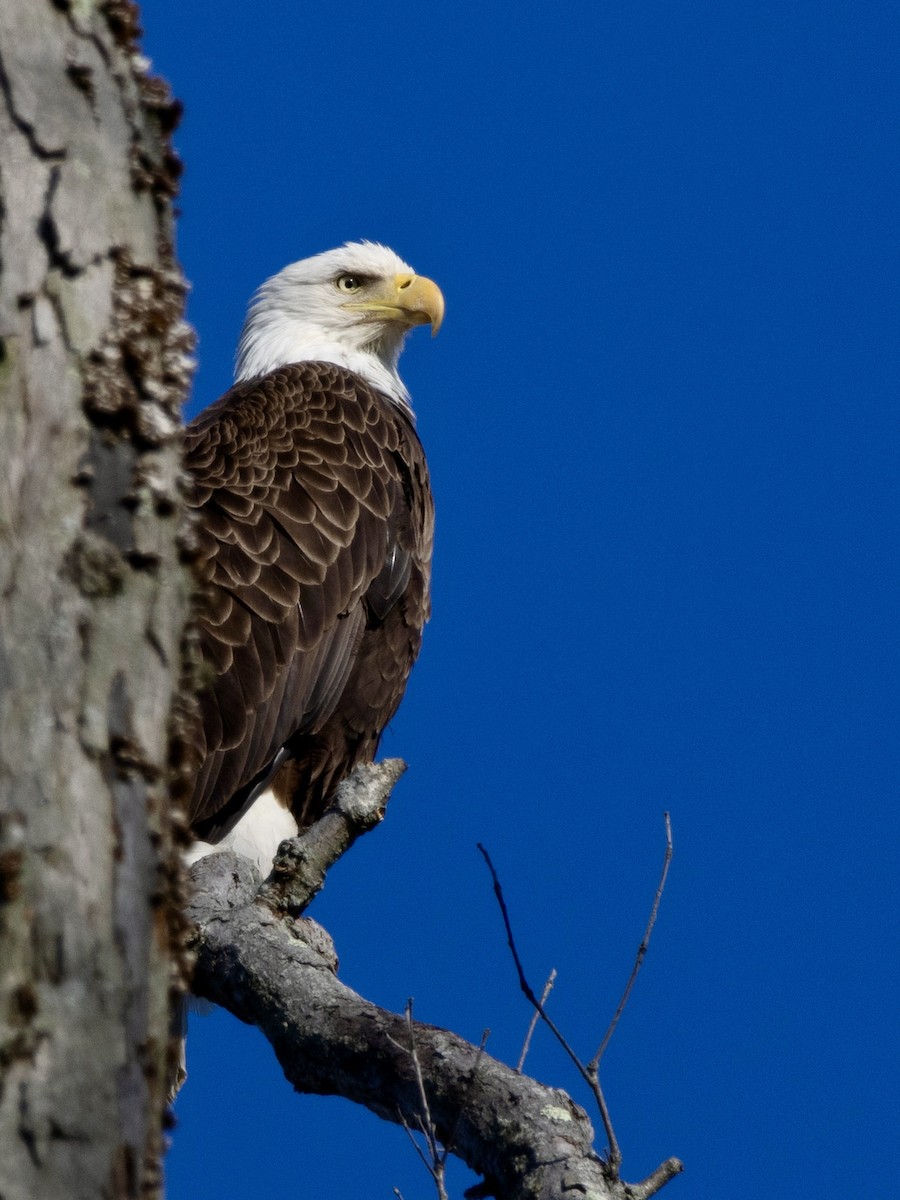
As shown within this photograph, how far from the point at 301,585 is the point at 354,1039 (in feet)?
6.77

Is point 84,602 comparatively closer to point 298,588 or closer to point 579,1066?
point 579,1066

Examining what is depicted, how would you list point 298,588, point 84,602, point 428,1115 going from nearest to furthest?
point 84,602
point 428,1115
point 298,588

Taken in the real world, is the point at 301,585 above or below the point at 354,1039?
above

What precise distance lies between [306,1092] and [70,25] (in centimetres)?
257

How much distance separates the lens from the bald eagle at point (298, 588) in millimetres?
4855

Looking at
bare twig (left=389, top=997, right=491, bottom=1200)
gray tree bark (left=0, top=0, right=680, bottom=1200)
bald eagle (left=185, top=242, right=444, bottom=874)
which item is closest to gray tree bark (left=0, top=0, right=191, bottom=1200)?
gray tree bark (left=0, top=0, right=680, bottom=1200)

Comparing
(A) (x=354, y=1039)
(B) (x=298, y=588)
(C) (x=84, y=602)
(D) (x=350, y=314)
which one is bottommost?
(C) (x=84, y=602)

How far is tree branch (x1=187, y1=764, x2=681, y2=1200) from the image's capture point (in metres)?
2.68

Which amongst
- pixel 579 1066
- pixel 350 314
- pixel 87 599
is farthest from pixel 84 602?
pixel 350 314

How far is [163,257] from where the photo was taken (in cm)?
143

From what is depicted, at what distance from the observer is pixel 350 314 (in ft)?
20.7

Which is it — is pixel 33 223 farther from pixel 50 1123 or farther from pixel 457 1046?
pixel 457 1046

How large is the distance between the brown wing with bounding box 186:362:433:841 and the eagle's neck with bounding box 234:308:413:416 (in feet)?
2.14

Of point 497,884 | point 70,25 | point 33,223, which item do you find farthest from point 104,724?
point 497,884
